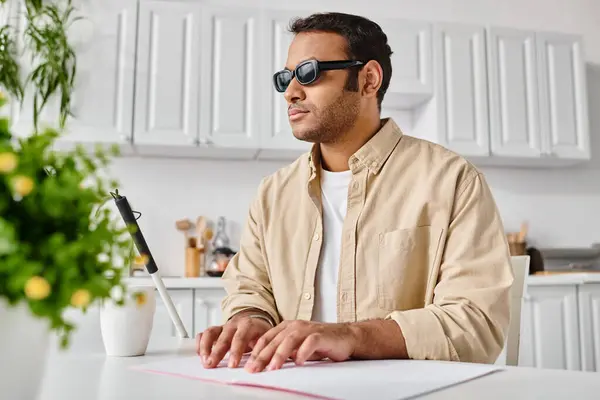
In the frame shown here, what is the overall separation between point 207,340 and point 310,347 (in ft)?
0.71

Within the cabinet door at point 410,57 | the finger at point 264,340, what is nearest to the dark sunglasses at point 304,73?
the finger at point 264,340

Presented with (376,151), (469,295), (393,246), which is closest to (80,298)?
(469,295)

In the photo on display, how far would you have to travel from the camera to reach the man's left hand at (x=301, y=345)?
85 centimetres

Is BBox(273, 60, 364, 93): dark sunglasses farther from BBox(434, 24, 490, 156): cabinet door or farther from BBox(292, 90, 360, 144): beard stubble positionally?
BBox(434, 24, 490, 156): cabinet door

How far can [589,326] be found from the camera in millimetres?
3236

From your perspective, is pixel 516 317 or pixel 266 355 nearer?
pixel 266 355

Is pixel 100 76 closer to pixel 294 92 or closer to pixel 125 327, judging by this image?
pixel 294 92

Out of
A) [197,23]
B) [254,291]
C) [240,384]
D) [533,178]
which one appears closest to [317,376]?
[240,384]

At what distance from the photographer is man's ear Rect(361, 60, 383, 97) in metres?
1.76

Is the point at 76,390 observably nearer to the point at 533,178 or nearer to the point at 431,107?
the point at 431,107

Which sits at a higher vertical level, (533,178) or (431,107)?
(431,107)

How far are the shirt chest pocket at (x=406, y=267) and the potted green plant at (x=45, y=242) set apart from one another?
42.5 inches

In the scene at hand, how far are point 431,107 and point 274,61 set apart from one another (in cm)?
96

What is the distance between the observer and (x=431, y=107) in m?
3.53
